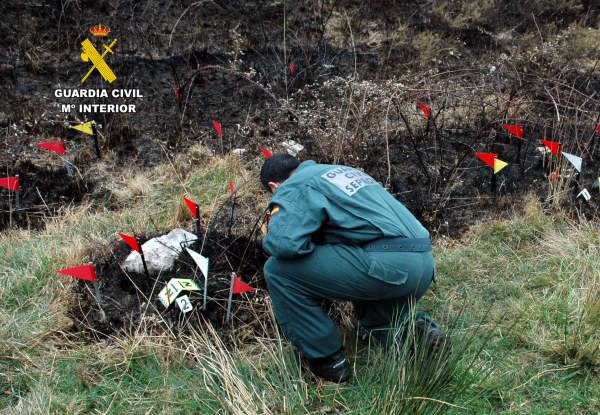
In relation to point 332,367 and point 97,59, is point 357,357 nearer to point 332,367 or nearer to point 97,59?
point 332,367

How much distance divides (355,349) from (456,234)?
5.37ft

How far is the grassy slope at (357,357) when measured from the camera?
116 inches

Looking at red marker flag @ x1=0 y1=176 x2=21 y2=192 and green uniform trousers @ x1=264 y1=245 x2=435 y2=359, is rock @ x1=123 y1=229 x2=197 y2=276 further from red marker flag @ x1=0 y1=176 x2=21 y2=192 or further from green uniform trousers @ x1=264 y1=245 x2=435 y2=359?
red marker flag @ x1=0 y1=176 x2=21 y2=192

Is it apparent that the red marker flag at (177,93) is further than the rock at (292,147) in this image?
Yes

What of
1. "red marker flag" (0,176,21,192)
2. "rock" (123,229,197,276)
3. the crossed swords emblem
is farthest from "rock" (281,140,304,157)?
"red marker flag" (0,176,21,192)

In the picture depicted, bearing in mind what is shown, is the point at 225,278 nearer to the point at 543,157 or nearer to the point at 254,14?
the point at 543,157

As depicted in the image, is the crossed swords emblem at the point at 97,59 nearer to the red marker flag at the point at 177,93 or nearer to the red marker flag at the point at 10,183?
the red marker flag at the point at 177,93

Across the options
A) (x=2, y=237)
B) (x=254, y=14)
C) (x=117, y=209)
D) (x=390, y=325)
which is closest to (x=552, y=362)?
(x=390, y=325)

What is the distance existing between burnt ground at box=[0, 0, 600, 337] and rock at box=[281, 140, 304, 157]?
84 millimetres

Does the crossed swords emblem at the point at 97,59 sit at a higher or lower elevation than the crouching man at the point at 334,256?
higher

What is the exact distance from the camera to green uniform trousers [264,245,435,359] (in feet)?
9.89

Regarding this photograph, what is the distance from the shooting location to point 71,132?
591cm

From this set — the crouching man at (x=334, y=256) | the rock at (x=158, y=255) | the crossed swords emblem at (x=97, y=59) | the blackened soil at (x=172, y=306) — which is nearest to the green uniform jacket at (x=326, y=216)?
the crouching man at (x=334, y=256)

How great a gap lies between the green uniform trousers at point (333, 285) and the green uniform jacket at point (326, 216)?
0.08m
